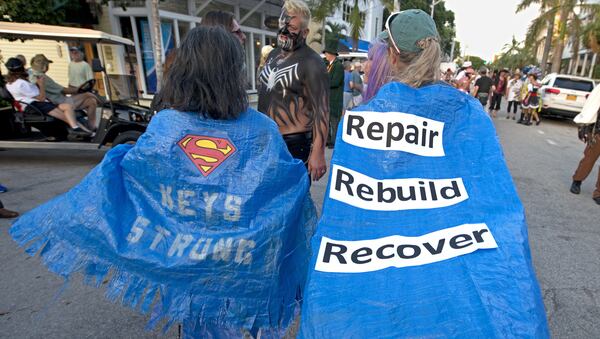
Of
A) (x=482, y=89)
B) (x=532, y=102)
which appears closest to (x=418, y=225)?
(x=482, y=89)

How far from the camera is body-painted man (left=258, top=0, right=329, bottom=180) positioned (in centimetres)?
276

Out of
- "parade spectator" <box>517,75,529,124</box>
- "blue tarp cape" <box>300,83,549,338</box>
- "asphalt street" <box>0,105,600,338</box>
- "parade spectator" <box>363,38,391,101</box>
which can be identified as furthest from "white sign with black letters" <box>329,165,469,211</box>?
"parade spectator" <box>517,75,529,124</box>

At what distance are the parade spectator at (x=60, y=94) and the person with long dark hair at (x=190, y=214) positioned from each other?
604 cm

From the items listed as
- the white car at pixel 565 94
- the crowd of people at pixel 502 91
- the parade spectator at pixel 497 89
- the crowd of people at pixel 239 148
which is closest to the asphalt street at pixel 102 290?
the crowd of people at pixel 239 148

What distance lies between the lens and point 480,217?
4.51 feet

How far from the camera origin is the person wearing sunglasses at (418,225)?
1.11 meters

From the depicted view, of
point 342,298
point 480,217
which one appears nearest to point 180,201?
point 342,298

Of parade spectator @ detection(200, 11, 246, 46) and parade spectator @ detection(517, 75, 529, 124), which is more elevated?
parade spectator @ detection(200, 11, 246, 46)

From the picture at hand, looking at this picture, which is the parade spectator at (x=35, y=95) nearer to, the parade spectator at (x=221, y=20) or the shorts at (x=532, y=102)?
the parade spectator at (x=221, y=20)

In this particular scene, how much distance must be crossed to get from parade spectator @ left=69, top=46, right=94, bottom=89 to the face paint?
6.05m

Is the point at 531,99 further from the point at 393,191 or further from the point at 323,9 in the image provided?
the point at 393,191

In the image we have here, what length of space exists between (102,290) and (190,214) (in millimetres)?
1957

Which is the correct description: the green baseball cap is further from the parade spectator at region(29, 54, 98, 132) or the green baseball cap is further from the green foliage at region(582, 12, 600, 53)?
the green foliage at region(582, 12, 600, 53)

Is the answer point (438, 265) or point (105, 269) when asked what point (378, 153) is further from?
point (105, 269)
